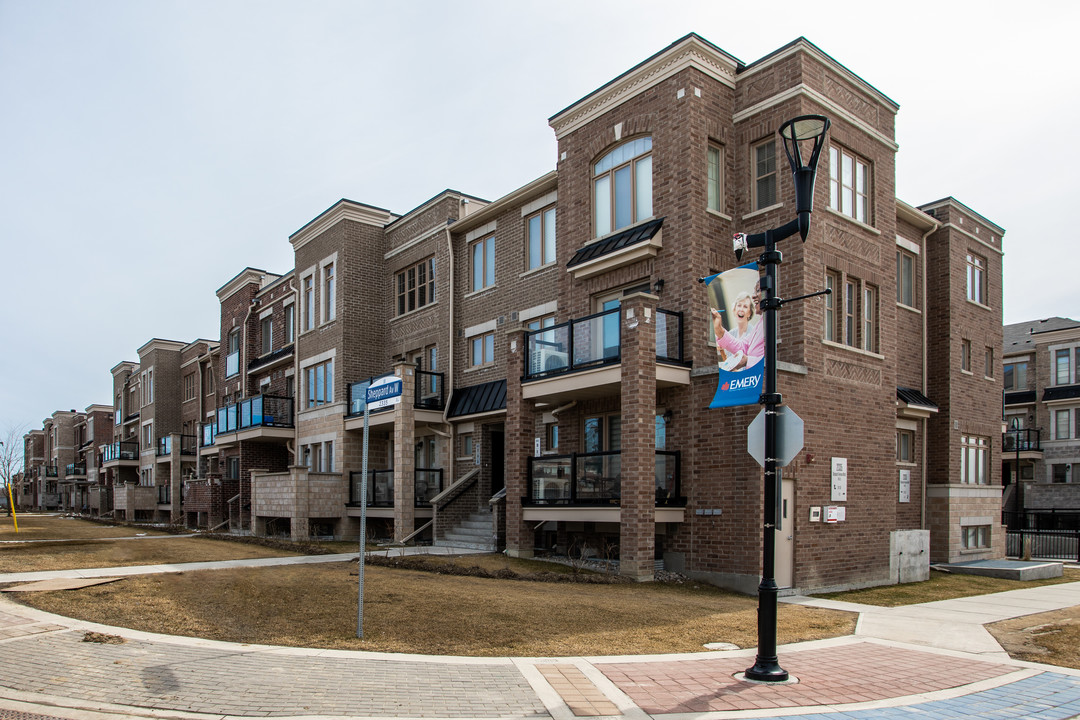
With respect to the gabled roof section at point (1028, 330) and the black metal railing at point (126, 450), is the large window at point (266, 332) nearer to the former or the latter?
the black metal railing at point (126, 450)

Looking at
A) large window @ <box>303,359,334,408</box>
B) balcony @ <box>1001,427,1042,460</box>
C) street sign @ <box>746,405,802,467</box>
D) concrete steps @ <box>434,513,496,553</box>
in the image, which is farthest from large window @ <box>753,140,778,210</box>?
balcony @ <box>1001,427,1042,460</box>

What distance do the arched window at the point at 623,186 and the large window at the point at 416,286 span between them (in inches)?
336

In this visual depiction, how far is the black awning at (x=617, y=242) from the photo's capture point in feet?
56.8

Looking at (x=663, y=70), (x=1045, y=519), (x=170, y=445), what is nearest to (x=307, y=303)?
(x=663, y=70)

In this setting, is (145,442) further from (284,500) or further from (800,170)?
(800,170)

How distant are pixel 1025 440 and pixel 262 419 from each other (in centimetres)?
3936

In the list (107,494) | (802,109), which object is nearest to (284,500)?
(802,109)

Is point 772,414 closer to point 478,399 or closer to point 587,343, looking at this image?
point 587,343

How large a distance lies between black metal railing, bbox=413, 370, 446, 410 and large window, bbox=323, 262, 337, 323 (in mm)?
5716

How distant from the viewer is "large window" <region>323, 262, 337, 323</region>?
94.8 feet

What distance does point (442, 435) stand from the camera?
24281mm

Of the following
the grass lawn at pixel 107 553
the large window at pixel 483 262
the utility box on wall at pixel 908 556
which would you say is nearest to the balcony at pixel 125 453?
the grass lawn at pixel 107 553

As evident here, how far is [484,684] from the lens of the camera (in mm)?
7469

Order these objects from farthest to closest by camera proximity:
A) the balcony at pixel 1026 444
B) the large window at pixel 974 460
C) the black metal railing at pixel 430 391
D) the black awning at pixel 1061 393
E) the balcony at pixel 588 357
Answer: the balcony at pixel 1026 444 → the black awning at pixel 1061 393 → the black metal railing at pixel 430 391 → the large window at pixel 974 460 → the balcony at pixel 588 357
